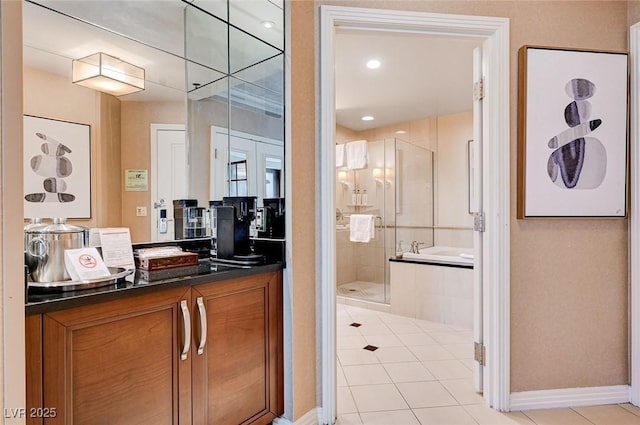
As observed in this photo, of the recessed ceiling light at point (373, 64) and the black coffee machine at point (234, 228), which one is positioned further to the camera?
the recessed ceiling light at point (373, 64)

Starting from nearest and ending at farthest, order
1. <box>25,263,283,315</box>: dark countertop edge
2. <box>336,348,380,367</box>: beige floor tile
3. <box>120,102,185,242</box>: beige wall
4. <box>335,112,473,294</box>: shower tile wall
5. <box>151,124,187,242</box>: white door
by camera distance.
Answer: <box>25,263,283,315</box>: dark countertop edge
<box>120,102,185,242</box>: beige wall
<box>151,124,187,242</box>: white door
<box>336,348,380,367</box>: beige floor tile
<box>335,112,473,294</box>: shower tile wall

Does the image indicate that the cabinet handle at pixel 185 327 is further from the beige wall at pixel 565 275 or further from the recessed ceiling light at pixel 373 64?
the recessed ceiling light at pixel 373 64

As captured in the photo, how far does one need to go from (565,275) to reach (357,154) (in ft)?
10.7

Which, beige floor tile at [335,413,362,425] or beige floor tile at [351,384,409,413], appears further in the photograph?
beige floor tile at [351,384,409,413]

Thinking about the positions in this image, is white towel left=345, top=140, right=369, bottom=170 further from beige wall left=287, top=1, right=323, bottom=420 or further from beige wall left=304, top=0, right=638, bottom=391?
beige wall left=287, top=1, right=323, bottom=420

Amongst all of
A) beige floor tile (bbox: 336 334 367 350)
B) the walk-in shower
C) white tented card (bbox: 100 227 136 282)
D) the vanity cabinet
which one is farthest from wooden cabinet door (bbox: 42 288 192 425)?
the walk-in shower

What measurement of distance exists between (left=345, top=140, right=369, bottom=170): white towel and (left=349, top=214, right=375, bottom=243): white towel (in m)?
0.73

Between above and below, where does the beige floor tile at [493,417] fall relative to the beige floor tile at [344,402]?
above

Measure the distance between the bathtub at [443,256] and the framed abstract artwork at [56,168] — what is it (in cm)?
311

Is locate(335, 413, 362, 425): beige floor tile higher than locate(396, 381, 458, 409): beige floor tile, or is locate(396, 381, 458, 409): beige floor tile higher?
locate(335, 413, 362, 425): beige floor tile

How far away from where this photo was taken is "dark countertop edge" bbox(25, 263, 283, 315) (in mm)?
908

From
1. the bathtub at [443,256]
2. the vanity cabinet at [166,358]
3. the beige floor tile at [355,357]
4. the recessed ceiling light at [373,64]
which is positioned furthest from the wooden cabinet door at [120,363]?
the bathtub at [443,256]

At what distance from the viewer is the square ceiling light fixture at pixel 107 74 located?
1.36 metres

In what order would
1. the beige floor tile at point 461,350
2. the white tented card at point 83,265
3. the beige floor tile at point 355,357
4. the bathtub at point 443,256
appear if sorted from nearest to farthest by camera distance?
the white tented card at point 83,265 → the beige floor tile at point 355,357 → the beige floor tile at point 461,350 → the bathtub at point 443,256
